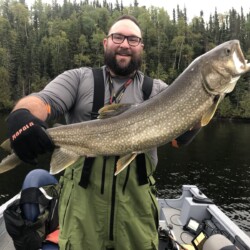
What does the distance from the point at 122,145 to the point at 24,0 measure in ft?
571

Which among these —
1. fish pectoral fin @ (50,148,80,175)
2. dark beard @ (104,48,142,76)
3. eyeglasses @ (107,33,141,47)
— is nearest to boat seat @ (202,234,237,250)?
fish pectoral fin @ (50,148,80,175)

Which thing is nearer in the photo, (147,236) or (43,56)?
(147,236)

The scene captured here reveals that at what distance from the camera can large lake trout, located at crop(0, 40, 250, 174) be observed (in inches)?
137

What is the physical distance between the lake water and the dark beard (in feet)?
45.4

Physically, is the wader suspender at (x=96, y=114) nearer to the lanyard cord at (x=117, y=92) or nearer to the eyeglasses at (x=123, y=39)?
the lanyard cord at (x=117, y=92)

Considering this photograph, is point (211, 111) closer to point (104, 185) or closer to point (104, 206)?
point (104, 185)

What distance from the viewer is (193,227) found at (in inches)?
316

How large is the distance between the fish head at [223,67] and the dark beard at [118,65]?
2.84ft

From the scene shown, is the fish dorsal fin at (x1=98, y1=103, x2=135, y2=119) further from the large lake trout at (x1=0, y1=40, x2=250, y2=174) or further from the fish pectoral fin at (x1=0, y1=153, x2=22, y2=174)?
the fish pectoral fin at (x1=0, y1=153, x2=22, y2=174)

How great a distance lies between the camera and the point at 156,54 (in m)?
94.2

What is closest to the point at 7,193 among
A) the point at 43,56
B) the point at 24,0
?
the point at 43,56

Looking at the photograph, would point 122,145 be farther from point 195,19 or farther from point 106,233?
point 195,19

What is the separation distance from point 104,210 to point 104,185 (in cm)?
26

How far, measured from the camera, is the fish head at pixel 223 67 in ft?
11.2
